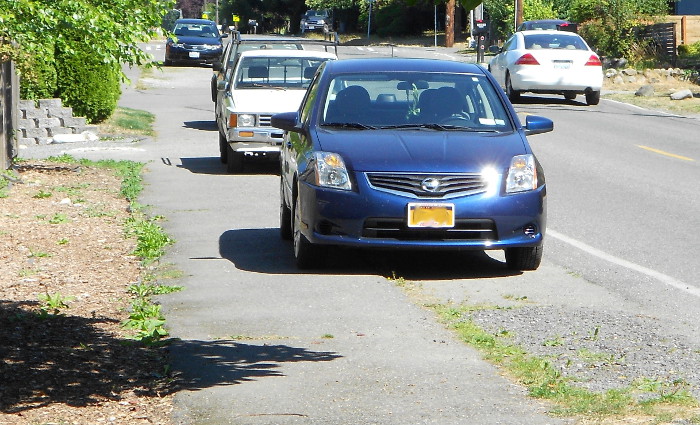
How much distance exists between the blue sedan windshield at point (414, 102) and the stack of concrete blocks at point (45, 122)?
1056cm

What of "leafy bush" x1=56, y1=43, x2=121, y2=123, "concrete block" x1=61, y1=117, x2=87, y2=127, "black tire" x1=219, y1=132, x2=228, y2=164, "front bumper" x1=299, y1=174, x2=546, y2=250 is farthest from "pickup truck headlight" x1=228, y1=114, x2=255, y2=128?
"front bumper" x1=299, y1=174, x2=546, y2=250

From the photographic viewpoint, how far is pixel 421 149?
29.3 ft

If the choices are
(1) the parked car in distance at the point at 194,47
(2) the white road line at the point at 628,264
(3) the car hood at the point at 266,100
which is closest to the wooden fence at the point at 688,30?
(1) the parked car in distance at the point at 194,47

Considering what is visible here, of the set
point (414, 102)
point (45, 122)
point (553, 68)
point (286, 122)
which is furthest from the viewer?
point (553, 68)

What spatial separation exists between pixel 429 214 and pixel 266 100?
750 cm

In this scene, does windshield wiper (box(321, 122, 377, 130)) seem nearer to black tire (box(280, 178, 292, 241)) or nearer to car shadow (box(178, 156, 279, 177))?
black tire (box(280, 178, 292, 241))

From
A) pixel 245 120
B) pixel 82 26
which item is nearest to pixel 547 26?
pixel 245 120

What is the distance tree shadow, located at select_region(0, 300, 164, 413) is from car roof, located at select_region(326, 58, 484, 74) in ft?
12.0

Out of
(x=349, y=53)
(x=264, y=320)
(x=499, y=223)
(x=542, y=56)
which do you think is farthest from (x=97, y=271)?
(x=349, y=53)

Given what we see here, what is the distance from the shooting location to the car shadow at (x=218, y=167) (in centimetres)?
1619

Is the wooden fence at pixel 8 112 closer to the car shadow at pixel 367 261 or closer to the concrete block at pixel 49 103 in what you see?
the concrete block at pixel 49 103

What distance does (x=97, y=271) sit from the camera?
9.14 m

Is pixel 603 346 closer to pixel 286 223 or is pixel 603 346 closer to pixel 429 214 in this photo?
pixel 429 214

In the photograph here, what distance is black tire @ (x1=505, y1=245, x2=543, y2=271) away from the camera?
913 cm
